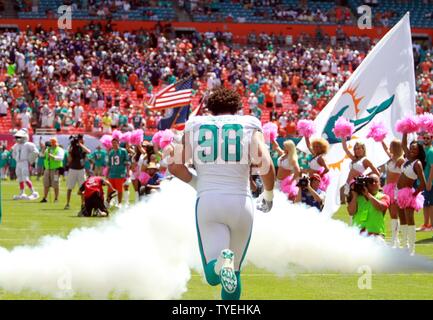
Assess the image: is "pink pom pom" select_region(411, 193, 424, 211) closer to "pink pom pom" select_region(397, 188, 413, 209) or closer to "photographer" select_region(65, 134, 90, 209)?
"pink pom pom" select_region(397, 188, 413, 209)

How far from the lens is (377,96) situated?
63.7 feet

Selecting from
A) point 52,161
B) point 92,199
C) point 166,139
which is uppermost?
point 52,161

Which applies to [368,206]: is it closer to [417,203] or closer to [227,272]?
[417,203]

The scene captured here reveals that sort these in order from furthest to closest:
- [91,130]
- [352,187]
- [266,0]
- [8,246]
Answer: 1. [266,0]
2. [91,130]
3. [8,246]
4. [352,187]

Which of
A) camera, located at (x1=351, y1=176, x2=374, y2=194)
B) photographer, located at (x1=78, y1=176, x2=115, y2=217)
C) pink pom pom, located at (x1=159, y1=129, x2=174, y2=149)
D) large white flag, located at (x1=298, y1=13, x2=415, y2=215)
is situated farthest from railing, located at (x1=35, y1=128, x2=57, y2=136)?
camera, located at (x1=351, y1=176, x2=374, y2=194)

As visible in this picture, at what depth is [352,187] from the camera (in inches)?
495

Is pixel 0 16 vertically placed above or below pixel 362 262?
above

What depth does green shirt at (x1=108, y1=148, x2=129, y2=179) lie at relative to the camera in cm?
2217

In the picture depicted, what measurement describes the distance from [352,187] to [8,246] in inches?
178

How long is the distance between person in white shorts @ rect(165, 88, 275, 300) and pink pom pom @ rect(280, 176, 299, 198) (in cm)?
810

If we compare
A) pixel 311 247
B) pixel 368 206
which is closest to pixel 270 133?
A: pixel 368 206

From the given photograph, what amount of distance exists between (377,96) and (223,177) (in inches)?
481
